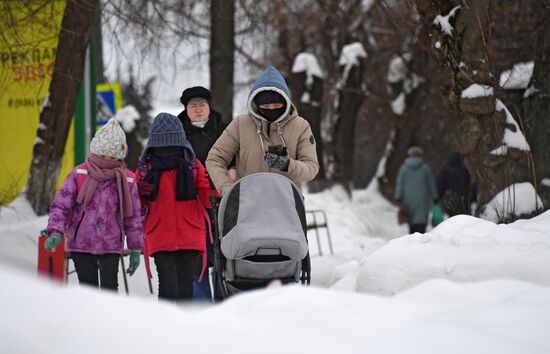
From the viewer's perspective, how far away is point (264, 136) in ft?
20.5

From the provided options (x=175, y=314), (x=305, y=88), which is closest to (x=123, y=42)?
(x=175, y=314)

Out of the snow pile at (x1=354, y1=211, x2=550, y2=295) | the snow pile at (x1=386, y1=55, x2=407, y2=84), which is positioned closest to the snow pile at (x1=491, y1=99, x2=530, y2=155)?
the snow pile at (x1=354, y1=211, x2=550, y2=295)

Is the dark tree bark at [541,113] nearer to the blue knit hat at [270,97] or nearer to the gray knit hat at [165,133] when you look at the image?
the blue knit hat at [270,97]

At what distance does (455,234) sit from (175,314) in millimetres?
3305

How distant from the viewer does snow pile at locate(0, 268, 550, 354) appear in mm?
2600

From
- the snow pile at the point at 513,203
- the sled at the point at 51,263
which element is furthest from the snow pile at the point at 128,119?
the sled at the point at 51,263

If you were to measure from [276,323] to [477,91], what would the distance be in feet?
20.8

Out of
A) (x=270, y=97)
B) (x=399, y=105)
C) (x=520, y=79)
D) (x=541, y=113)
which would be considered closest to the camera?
(x=270, y=97)

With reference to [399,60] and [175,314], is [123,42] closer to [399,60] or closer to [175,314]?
[175,314]

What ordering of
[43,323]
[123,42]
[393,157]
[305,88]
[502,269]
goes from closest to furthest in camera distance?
[43,323] < [502,269] < [123,42] < [305,88] < [393,157]

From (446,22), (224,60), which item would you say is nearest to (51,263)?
(446,22)

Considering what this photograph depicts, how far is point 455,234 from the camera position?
587 cm

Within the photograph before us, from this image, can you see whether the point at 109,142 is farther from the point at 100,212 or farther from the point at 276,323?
the point at 276,323

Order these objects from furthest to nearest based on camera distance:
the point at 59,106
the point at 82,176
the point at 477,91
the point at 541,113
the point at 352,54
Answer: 1. the point at 352,54
2. the point at 59,106
3. the point at 541,113
4. the point at 477,91
5. the point at 82,176
